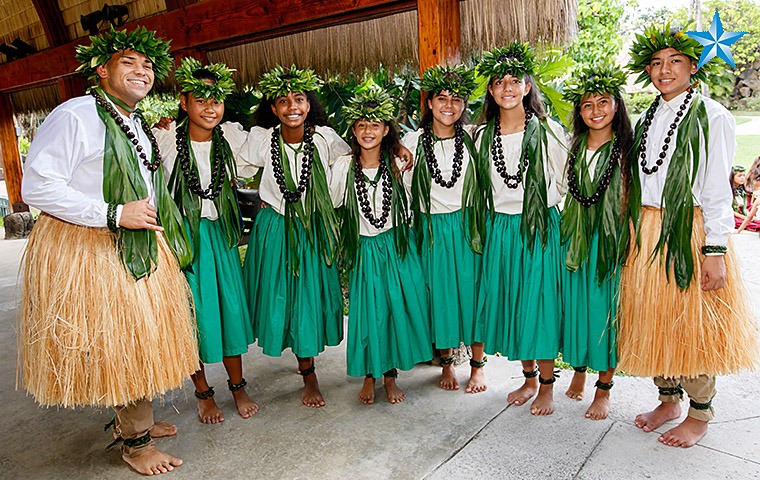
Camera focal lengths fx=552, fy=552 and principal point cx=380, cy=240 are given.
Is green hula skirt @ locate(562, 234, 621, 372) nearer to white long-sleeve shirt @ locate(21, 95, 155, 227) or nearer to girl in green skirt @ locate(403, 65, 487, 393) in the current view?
girl in green skirt @ locate(403, 65, 487, 393)

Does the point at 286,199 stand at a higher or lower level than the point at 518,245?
higher

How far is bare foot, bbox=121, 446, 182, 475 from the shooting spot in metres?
2.05

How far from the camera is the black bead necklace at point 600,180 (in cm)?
207

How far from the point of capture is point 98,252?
1840 millimetres

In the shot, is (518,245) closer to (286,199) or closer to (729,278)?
(729,278)

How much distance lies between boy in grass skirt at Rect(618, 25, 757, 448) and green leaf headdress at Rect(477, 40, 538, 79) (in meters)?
0.38

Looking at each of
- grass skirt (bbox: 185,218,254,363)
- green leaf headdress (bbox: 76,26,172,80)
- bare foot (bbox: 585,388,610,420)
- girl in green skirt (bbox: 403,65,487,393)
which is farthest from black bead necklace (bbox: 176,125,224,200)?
bare foot (bbox: 585,388,610,420)

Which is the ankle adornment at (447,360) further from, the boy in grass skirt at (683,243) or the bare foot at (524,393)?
the boy in grass skirt at (683,243)

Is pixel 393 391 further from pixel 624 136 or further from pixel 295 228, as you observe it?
pixel 624 136

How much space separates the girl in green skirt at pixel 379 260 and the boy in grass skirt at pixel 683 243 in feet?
2.88

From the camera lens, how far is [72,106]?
1806 mm

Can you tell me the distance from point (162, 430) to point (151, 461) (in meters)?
0.25

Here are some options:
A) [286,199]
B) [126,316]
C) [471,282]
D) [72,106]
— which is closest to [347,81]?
→ [286,199]

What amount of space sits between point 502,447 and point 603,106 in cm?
134
